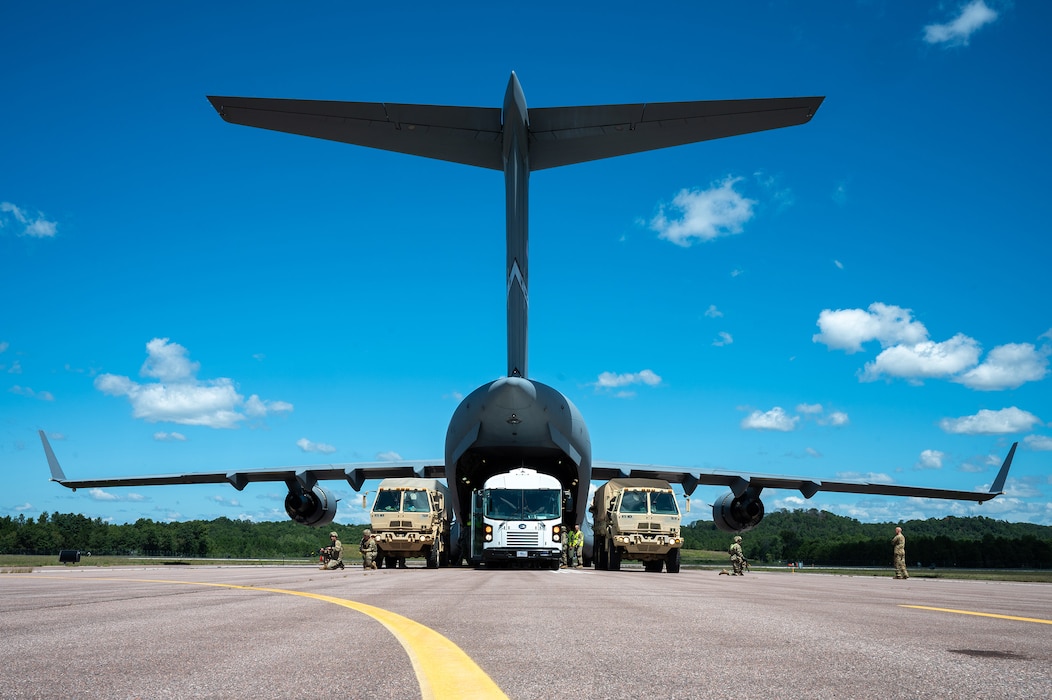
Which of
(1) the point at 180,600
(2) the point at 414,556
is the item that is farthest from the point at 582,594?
(2) the point at 414,556

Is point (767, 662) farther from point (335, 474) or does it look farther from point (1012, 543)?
point (1012, 543)

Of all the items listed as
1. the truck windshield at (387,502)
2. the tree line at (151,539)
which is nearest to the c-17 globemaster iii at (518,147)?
the truck windshield at (387,502)

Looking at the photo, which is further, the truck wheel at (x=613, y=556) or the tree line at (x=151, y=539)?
the tree line at (x=151, y=539)

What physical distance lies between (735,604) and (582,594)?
2152mm

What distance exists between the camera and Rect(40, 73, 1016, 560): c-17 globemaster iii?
52.6ft

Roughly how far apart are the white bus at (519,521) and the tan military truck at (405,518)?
82.4 inches

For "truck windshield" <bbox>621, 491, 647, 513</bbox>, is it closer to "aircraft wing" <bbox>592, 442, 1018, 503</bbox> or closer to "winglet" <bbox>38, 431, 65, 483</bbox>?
"aircraft wing" <bbox>592, 442, 1018, 503</bbox>

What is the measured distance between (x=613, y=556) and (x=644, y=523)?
1610 mm

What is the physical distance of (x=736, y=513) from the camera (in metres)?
27.1

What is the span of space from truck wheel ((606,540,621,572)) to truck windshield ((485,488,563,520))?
2.13 meters

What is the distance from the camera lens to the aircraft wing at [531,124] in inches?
607

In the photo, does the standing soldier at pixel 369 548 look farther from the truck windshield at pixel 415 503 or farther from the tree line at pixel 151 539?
the tree line at pixel 151 539

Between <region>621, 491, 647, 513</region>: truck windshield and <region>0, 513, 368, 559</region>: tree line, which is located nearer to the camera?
<region>621, 491, 647, 513</region>: truck windshield

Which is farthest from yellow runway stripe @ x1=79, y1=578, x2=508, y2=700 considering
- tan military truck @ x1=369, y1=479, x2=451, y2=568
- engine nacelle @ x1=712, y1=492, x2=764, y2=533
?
engine nacelle @ x1=712, y1=492, x2=764, y2=533
